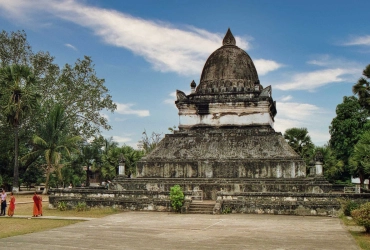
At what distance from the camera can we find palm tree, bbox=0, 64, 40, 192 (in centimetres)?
3062

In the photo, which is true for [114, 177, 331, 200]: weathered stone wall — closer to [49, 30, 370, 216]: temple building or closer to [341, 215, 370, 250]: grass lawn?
[49, 30, 370, 216]: temple building

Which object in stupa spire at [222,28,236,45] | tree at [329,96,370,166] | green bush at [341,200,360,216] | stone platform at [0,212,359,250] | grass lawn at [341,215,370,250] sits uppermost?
stupa spire at [222,28,236,45]

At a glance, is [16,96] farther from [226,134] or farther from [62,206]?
[226,134]

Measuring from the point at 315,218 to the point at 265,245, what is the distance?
734cm

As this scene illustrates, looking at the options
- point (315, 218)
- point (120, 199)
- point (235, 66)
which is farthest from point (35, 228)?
point (235, 66)

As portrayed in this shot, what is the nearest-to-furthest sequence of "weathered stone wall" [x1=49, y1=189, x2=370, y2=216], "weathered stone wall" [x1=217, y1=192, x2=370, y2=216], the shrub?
"weathered stone wall" [x1=217, y1=192, x2=370, y2=216] < "weathered stone wall" [x1=49, y1=189, x2=370, y2=216] < the shrub

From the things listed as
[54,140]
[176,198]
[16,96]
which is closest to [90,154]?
[54,140]

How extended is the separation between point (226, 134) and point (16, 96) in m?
16.8

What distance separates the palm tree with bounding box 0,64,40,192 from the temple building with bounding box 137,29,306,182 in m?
11.6

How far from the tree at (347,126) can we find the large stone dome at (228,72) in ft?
73.5

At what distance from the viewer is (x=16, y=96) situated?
30.9 m

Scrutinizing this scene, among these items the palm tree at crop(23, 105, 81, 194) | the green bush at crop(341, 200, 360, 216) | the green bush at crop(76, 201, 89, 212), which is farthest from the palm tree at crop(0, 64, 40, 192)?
the green bush at crop(341, 200, 360, 216)

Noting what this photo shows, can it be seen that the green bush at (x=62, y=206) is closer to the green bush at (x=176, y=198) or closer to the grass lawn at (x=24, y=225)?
the grass lawn at (x=24, y=225)

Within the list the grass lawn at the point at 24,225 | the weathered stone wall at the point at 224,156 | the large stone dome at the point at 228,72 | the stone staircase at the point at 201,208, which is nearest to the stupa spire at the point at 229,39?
the large stone dome at the point at 228,72
